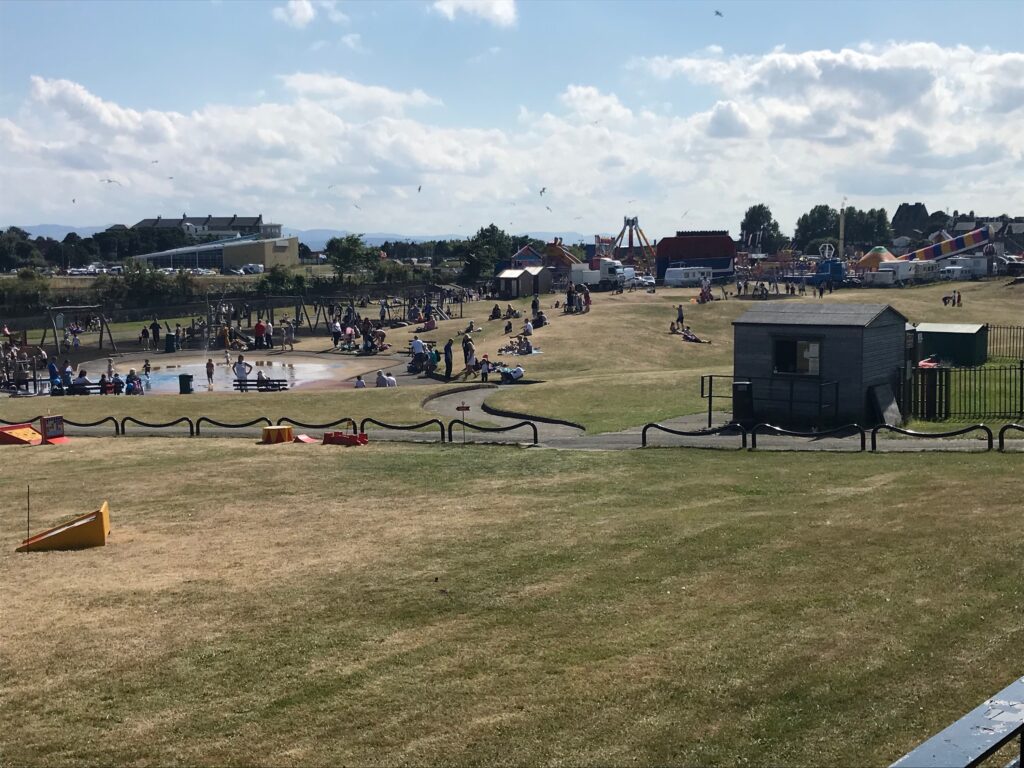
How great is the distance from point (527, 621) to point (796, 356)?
21421mm

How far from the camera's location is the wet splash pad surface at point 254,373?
51506 mm

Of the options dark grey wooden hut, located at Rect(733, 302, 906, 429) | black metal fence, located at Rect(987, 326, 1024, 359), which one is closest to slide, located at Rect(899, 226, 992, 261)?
black metal fence, located at Rect(987, 326, 1024, 359)

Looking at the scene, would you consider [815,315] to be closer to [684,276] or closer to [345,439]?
[345,439]

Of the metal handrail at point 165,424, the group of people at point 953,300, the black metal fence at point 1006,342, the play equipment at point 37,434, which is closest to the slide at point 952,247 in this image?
the group of people at point 953,300

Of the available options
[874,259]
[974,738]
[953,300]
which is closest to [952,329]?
[953,300]

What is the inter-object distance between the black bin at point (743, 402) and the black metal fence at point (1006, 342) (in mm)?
22645

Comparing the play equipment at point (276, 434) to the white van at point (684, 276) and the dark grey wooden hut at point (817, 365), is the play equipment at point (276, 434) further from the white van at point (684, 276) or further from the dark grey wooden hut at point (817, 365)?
the white van at point (684, 276)

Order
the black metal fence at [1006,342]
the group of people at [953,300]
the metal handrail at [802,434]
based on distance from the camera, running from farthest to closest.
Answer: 1. the group of people at [953,300]
2. the black metal fence at [1006,342]
3. the metal handrail at [802,434]

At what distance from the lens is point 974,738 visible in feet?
18.8

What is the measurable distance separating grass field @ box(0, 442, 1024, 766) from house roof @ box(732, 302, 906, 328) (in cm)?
938

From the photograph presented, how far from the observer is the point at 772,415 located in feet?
109

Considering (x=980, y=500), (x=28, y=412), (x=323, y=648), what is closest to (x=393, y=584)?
(x=323, y=648)

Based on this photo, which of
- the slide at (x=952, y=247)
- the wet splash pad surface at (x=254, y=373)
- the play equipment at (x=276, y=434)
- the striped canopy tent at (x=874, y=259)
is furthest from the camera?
the slide at (x=952, y=247)

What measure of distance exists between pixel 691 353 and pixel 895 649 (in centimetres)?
4768
